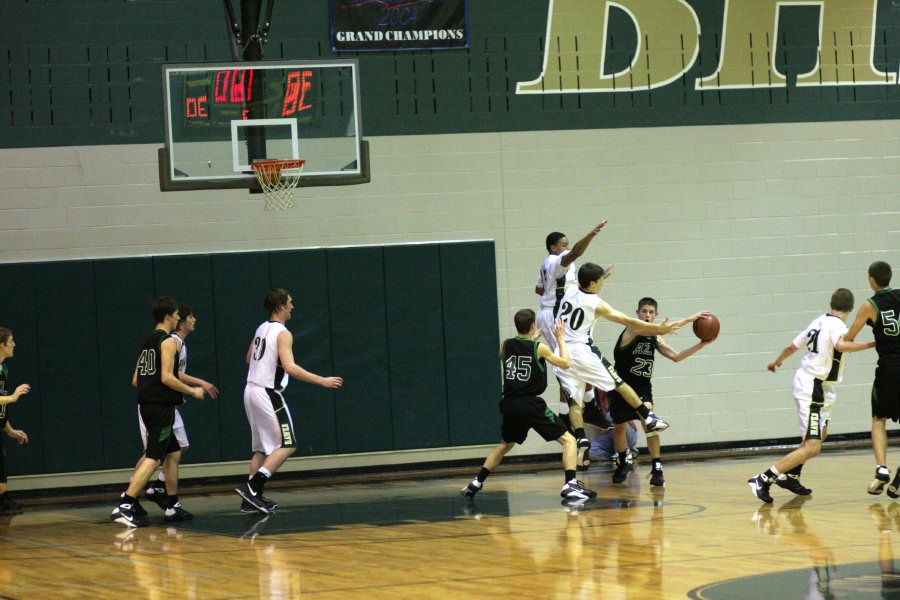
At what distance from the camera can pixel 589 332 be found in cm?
1180

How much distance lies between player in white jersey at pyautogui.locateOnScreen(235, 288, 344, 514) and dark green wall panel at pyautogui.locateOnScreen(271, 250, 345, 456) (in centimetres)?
309

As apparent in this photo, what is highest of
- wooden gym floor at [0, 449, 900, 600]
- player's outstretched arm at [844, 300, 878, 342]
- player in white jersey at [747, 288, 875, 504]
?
player's outstretched arm at [844, 300, 878, 342]

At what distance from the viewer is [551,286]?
43.3 feet

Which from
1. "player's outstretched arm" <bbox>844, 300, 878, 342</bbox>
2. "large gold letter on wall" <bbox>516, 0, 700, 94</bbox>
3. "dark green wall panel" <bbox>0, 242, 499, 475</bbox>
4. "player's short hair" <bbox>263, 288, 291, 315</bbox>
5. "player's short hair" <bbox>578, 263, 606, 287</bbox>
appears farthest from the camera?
"large gold letter on wall" <bbox>516, 0, 700, 94</bbox>

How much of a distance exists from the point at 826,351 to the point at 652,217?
4.95 metres

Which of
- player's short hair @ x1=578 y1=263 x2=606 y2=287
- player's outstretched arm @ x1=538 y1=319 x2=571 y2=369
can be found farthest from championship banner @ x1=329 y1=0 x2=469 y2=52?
player's outstretched arm @ x1=538 y1=319 x2=571 y2=369

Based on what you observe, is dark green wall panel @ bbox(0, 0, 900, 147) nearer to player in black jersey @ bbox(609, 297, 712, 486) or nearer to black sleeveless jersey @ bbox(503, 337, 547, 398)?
player in black jersey @ bbox(609, 297, 712, 486)

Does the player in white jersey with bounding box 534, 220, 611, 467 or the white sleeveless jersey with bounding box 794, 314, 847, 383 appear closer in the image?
the white sleeveless jersey with bounding box 794, 314, 847, 383

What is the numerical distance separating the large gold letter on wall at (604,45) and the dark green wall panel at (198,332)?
172 inches

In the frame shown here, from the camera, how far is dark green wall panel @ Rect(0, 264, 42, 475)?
13.2 metres

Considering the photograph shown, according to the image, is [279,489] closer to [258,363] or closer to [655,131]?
[258,363]

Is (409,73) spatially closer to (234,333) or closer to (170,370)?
(234,333)

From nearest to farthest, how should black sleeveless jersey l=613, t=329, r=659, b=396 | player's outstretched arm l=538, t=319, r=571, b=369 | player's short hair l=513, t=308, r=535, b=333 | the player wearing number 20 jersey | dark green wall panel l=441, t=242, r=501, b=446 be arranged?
player's outstretched arm l=538, t=319, r=571, b=369 < player's short hair l=513, t=308, r=535, b=333 < the player wearing number 20 jersey < black sleeveless jersey l=613, t=329, r=659, b=396 < dark green wall panel l=441, t=242, r=501, b=446

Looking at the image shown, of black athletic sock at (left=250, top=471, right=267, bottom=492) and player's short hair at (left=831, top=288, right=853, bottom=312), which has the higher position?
player's short hair at (left=831, top=288, right=853, bottom=312)
